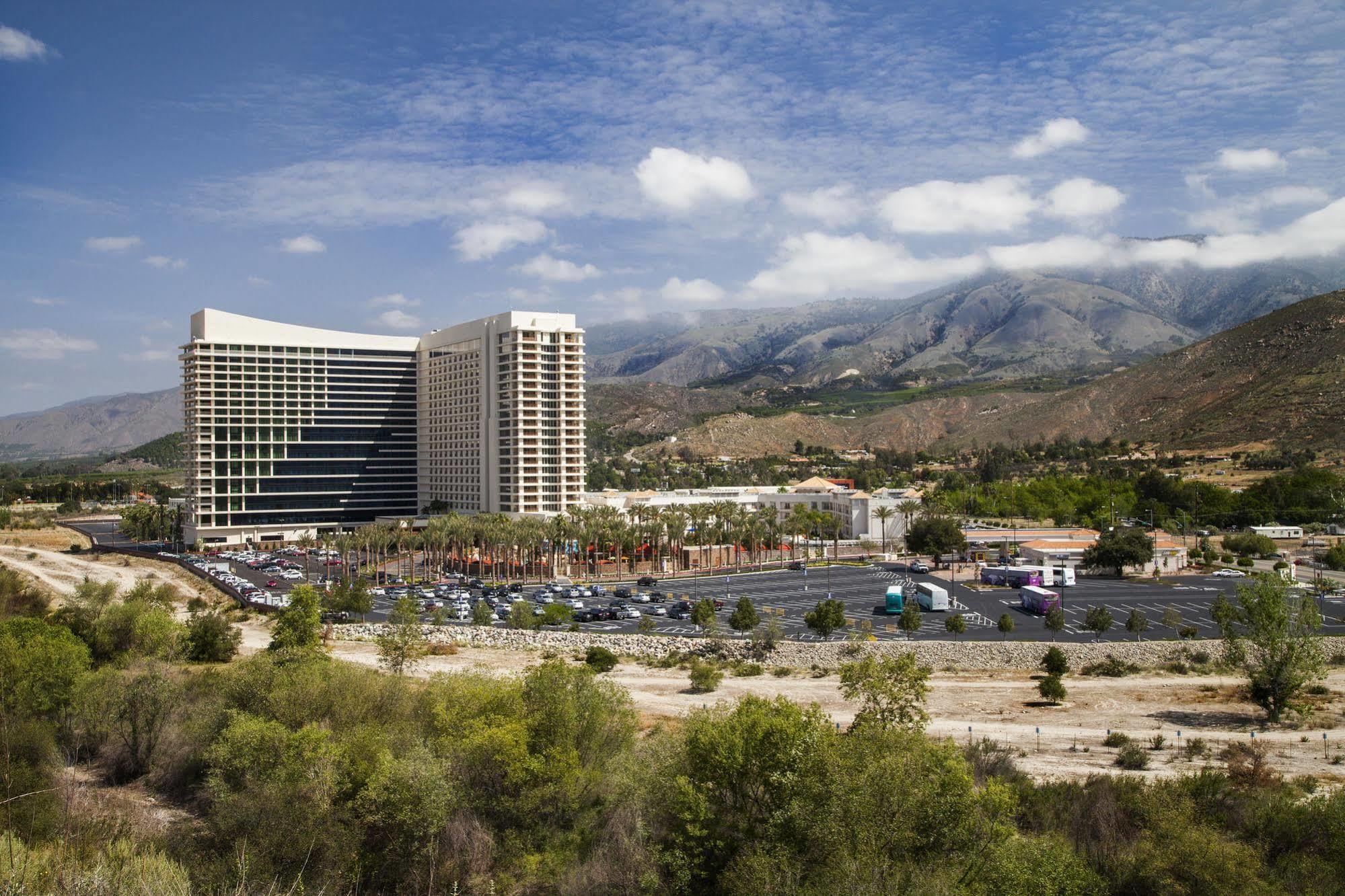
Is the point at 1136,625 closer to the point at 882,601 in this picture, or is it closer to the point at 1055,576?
the point at 882,601

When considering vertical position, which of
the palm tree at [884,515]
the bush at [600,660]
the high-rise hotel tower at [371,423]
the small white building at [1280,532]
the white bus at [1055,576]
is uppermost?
the high-rise hotel tower at [371,423]

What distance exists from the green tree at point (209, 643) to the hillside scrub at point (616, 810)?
48.1ft

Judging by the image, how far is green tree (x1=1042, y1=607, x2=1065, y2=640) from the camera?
4781cm

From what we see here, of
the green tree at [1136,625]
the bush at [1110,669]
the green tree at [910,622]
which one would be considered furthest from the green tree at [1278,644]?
the green tree at [910,622]

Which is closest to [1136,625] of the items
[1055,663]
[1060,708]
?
[1055,663]

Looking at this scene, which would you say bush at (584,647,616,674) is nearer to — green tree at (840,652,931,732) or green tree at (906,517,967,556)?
green tree at (840,652,931,732)

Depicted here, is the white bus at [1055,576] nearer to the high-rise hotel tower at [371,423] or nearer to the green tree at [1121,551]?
the green tree at [1121,551]

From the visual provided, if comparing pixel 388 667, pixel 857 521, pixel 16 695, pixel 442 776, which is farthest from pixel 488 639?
pixel 857 521

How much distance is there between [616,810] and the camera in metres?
19.9

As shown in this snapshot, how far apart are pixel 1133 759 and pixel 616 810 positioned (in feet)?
58.5

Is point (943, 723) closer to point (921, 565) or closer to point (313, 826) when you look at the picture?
point (313, 826)

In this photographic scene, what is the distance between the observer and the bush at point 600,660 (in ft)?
135

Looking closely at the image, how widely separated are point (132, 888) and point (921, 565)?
74486 mm

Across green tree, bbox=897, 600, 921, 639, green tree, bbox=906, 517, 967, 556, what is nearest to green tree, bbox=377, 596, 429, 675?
green tree, bbox=897, 600, 921, 639
